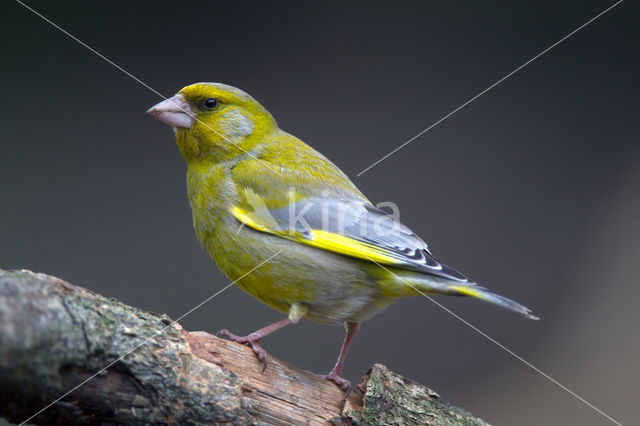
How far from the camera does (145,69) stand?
207 inches

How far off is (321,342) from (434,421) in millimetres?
2242

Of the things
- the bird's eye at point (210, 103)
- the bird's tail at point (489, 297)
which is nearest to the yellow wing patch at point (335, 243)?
the bird's tail at point (489, 297)

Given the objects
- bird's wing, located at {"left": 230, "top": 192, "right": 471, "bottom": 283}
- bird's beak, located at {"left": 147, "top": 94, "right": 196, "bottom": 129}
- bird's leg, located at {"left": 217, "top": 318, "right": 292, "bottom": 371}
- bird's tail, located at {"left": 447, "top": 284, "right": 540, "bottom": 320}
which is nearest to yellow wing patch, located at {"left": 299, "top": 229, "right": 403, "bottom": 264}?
bird's wing, located at {"left": 230, "top": 192, "right": 471, "bottom": 283}

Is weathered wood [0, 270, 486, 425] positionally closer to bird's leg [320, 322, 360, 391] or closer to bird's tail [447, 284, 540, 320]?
bird's leg [320, 322, 360, 391]

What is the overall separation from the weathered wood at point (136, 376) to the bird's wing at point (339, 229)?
56cm

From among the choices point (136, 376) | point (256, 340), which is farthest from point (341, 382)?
point (136, 376)

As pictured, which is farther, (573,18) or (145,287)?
(573,18)

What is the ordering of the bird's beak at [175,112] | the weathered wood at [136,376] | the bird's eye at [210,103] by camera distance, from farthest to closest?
the bird's eye at [210,103]
the bird's beak at [175,112]
the weathered wood at [136,376]

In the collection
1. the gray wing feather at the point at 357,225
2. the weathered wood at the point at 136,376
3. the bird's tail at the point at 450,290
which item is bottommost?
the weathered wood at the point at 136,376

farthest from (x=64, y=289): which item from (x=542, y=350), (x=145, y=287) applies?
(x=542, y=350)

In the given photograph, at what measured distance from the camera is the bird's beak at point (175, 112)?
3.37 meters

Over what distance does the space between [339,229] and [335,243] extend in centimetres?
11

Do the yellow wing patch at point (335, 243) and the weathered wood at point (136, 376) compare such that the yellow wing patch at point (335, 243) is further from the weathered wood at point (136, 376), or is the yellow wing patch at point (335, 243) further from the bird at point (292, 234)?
the weathered wood at point (136, 376)

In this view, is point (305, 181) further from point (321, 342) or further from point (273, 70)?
point (273, 70)
